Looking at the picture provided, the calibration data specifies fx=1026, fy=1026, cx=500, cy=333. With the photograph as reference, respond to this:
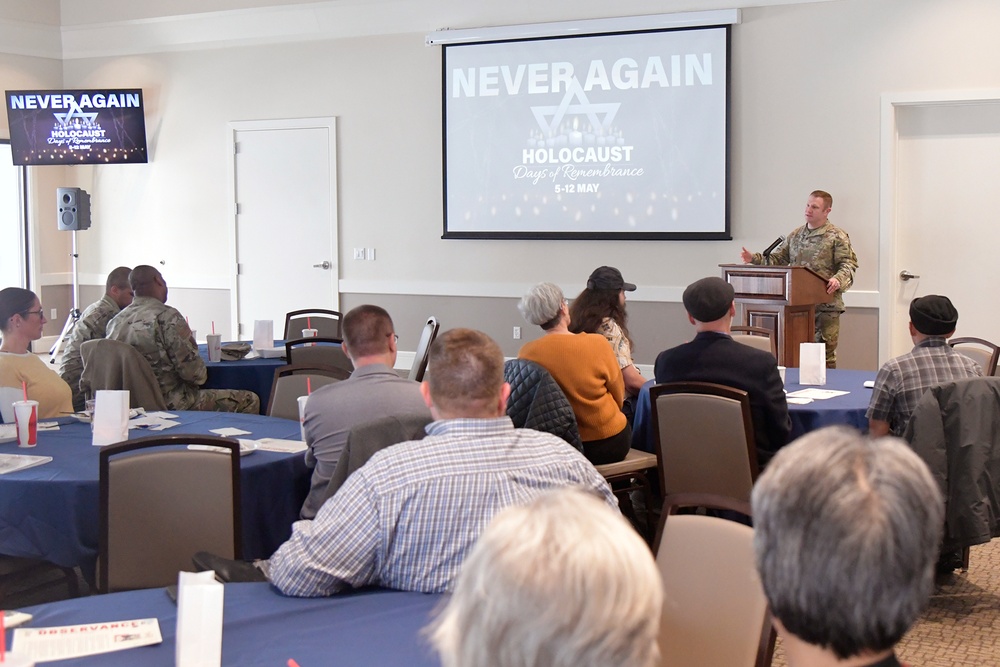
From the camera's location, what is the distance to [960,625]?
3.98 meters

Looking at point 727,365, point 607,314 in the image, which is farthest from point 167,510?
point 607,314

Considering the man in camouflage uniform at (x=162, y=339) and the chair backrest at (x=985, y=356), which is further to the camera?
the man in camouflage uniform at (x=162, y=339)

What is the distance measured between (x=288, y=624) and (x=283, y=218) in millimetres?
8564

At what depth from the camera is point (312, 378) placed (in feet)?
Result: 15.8

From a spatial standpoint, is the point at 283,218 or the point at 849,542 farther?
the point at 283,218

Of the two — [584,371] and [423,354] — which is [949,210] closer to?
[423,354]

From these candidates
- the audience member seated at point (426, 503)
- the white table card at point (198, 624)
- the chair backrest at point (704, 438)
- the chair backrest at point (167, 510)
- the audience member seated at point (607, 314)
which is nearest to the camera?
the white table card at point (198, 624)

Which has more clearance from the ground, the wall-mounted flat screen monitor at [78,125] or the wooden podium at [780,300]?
the wall-mounted flat screen monitor at [78,125]

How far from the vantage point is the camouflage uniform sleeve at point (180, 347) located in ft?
18.8

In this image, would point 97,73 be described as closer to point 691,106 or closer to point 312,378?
point 691,106

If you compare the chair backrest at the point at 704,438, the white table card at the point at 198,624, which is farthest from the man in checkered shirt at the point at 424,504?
the chair backrest at the point at 704,438

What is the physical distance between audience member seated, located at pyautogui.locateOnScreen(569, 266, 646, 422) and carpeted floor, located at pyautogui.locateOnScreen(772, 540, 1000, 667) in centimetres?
→ 170

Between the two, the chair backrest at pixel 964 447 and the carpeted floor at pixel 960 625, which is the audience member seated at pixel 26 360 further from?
the chair backrest at pixel 964 447

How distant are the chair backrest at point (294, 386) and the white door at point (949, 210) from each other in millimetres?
4889
